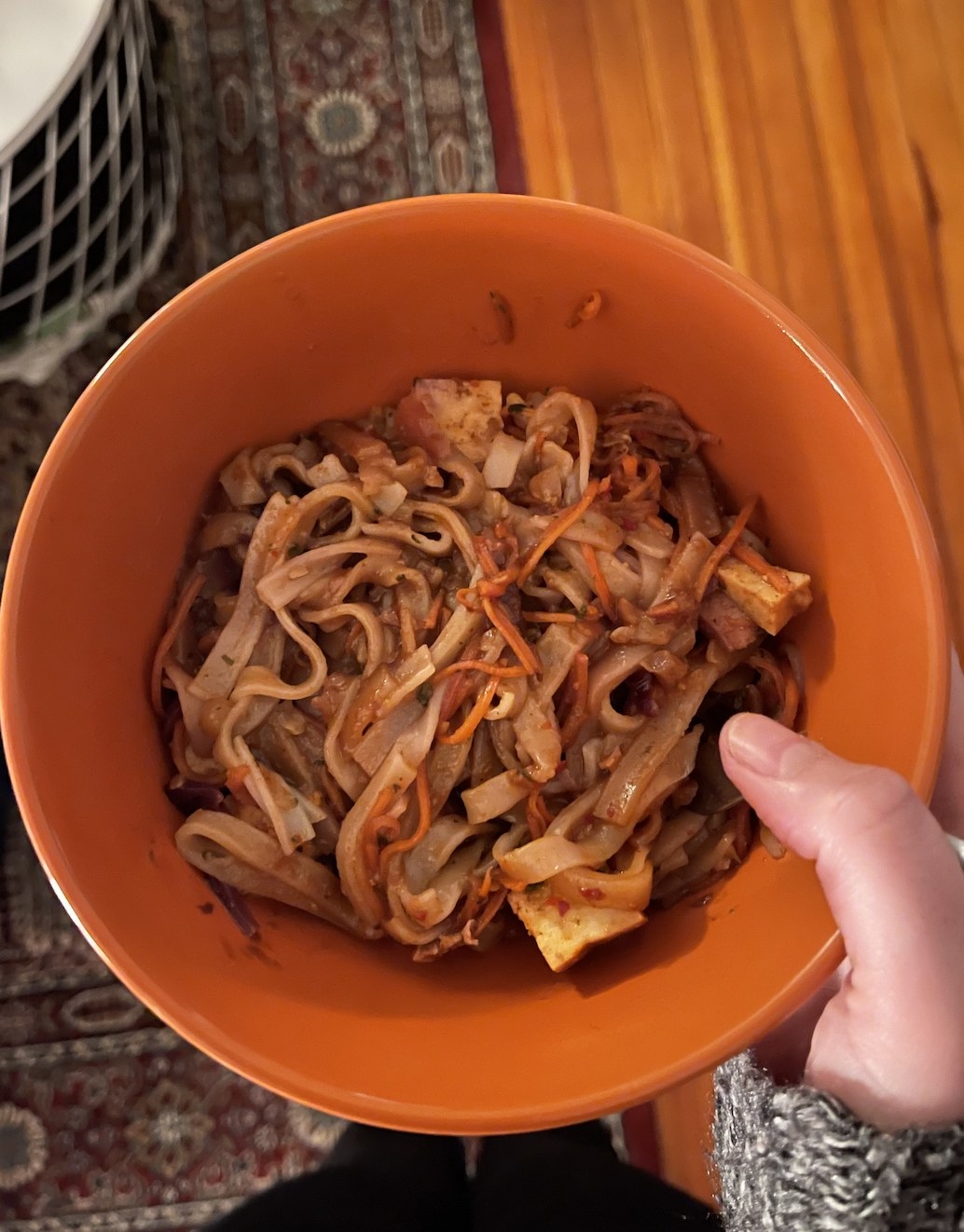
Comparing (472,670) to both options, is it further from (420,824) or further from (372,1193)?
(372,1193)

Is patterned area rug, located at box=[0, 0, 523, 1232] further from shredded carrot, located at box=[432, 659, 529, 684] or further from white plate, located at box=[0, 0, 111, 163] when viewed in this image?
shredded carrot, located at box=[432, 659, 529, 684]

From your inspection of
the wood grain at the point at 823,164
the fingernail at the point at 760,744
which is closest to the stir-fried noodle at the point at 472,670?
the fingernail at the point at 760,744

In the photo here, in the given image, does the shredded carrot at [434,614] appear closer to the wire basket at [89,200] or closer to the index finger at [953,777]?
the index finger at [953,777]

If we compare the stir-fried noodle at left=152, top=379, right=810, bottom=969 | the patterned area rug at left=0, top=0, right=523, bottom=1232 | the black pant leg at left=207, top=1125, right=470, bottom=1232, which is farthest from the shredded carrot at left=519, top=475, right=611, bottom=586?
the black pant leg at left=207, top=1125, right=470, bottom=1232

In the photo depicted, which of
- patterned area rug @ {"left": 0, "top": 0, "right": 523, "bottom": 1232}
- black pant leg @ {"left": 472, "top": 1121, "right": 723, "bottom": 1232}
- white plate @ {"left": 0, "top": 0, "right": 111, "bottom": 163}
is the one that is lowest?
black pant leg @ {"left": 472, "top": 1121, "right": 723, "bottom": 1232}

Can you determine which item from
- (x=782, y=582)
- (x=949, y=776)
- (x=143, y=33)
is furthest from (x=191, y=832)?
(x=143, y=33)

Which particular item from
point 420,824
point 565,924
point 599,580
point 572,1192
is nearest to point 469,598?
point 599,580

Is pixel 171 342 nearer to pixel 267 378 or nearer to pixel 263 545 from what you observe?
pixel 267 378
